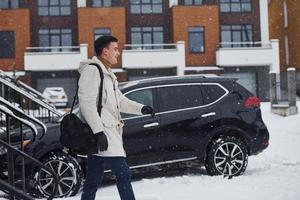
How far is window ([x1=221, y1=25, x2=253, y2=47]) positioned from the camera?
3603 centimetres

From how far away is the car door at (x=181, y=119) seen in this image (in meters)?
7.99

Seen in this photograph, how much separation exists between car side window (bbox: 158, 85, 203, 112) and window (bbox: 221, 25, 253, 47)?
28.1 m

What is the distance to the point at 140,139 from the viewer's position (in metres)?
7.81

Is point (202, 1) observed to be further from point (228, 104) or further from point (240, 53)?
point (228, 104)

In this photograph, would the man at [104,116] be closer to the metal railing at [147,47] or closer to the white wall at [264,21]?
the metal railing at [147,47]

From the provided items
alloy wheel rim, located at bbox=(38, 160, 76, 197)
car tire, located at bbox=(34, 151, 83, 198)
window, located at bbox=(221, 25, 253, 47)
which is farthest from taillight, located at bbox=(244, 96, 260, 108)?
window, located at bbox=(221, 25, 253, 47)

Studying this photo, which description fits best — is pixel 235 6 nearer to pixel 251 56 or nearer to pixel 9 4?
pixel 251 56

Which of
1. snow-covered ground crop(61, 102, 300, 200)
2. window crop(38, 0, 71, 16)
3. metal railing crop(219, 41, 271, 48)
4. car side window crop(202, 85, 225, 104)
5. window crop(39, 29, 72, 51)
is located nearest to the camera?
snow-covered ground crop(61, 102, 300, 200)

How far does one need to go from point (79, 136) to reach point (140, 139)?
10.8ft

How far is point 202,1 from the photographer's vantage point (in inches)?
1435

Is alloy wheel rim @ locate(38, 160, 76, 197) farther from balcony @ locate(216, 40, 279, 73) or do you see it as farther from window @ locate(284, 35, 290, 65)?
window @ locate(284, 35, 290, 65)

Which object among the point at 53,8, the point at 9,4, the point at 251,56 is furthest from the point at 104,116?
the point at 9,4

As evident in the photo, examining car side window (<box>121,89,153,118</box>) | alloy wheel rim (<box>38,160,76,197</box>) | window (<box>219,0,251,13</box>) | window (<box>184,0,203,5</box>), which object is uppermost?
window (<box>184,0,203,5</box>)

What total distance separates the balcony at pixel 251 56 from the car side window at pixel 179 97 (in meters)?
25.5
